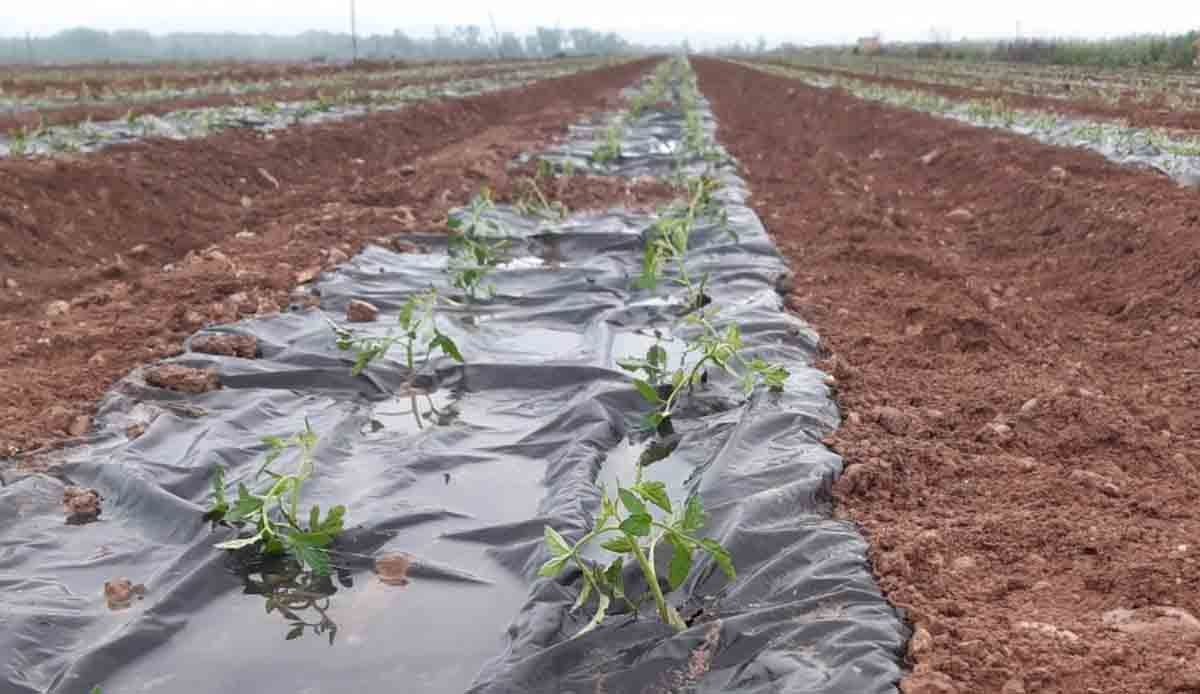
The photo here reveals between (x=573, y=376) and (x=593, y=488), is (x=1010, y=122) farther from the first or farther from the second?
(x=593, y=488)

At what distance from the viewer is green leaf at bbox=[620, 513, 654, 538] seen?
7.58 feet

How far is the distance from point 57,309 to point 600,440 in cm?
315

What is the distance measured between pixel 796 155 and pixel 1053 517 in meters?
9.13

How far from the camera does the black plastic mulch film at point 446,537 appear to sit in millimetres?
2369

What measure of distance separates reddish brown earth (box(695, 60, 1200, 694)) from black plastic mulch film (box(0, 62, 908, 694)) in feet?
0.68

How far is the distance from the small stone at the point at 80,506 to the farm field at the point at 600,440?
0.05 feet

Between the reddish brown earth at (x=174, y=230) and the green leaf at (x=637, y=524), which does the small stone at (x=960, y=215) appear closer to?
the reddish brown earth at (x=174, y=230)

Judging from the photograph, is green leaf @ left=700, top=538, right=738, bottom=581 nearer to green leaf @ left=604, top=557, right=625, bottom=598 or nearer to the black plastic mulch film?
the black plastic mulch film

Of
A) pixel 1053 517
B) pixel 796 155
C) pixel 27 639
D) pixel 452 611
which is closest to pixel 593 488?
pixel 452 611

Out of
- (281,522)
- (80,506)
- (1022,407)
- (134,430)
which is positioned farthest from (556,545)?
(1022,407)

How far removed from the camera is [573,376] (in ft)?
14.1

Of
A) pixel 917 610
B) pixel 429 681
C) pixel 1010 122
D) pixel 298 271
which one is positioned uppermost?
pixel 1010 122

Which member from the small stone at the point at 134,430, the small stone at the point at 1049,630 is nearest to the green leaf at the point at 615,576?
the small stone at the point at 1049,630

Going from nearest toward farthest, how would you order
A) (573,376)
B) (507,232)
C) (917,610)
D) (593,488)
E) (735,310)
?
(917,610) → (593,488) → (573,376) → (735,310) → (507,232)
